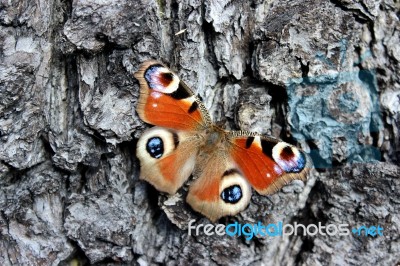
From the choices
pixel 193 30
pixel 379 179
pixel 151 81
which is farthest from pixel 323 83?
pixel 151 81

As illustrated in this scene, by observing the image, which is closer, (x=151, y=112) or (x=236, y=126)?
(x=151, y=112)

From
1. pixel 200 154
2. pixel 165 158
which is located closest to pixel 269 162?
pixel 200 154

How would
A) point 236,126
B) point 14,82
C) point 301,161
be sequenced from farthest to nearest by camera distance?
point 236,126
point 301,161
point 14,82

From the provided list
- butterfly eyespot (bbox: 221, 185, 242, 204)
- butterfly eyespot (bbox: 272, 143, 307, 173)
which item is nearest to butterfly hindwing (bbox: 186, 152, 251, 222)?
butterfly eyespot (bbox: 221, 185, 242, 204)

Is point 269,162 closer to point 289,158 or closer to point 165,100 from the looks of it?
point 289,158

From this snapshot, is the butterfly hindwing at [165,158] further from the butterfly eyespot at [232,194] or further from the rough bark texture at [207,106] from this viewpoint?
the butterfly eyespot at [232,194]

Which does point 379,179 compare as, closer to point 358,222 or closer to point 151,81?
point 358,222

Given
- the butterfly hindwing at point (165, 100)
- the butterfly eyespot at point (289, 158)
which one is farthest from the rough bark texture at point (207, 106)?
the butterfly eyespot at point (289, 158)
